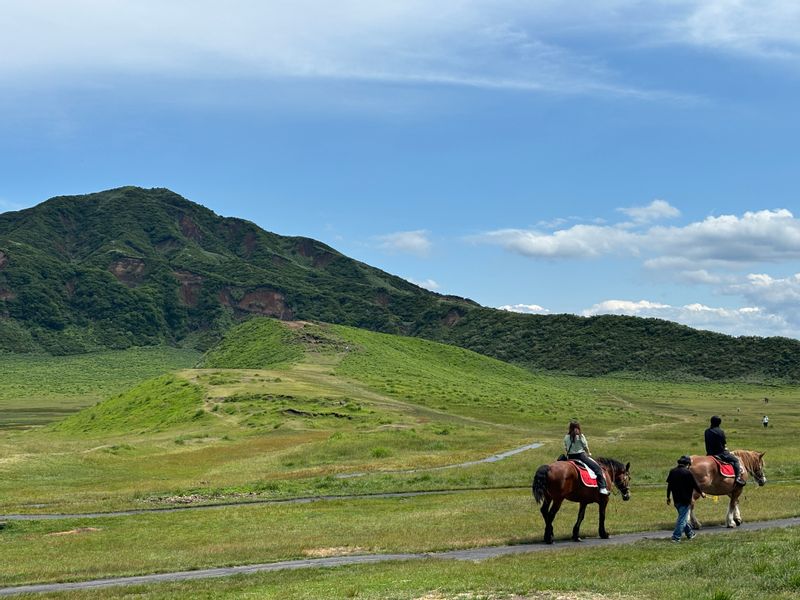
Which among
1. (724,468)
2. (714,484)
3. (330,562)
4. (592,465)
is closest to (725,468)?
(724,468)

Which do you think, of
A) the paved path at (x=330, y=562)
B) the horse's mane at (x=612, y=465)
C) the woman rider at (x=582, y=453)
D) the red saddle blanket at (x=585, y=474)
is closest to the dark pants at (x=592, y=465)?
the woman rider at (x=582, y=453)

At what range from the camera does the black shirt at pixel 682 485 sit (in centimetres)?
2478

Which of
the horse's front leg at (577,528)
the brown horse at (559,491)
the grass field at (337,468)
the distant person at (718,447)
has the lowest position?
the grass field at (337,468)

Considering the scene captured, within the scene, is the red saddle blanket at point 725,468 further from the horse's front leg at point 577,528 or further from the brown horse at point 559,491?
the horse's front leg at point 577,528

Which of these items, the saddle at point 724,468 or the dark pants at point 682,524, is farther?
the saddle at point 724,468

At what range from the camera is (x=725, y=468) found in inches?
1079

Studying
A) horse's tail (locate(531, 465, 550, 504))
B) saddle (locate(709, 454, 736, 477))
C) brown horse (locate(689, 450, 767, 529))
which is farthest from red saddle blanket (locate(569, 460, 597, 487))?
saddle (locate(709, 454, 736, 477))

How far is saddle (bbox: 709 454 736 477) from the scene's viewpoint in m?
27.2

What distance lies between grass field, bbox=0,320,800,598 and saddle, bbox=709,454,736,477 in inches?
116

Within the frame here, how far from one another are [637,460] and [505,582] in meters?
40.2

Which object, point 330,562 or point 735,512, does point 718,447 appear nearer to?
point 735,512

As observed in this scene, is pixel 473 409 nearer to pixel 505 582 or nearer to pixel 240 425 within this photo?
pixel 240 425

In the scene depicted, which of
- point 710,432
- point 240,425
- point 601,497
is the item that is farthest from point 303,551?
point 240,425

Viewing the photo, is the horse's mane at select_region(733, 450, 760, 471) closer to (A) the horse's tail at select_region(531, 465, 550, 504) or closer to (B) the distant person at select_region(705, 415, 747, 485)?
(B) the distant person at select_region(705, 415, 747, 485)
